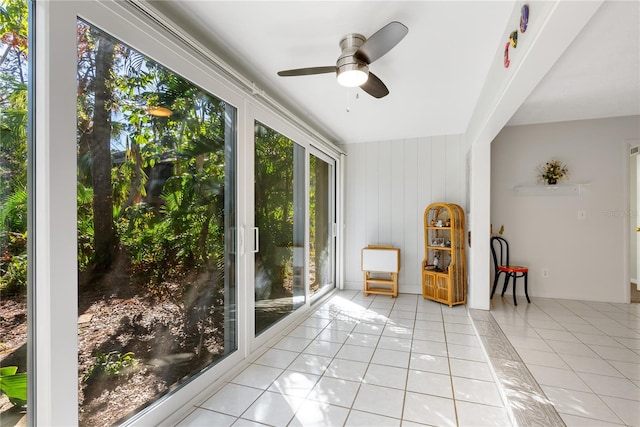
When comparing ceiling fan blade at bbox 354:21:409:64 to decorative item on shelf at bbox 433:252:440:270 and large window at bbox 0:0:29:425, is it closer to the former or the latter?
large window at bbox 0:0:29:425

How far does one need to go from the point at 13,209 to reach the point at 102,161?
0.40 m

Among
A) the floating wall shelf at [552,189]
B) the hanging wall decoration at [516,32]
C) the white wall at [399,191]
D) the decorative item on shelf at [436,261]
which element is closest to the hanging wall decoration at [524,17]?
the hanging wall decoration at [516,32]

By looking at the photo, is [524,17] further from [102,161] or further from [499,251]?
[499,251]

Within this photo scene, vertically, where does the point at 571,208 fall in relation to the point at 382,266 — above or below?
above

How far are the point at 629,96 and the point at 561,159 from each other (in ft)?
3.25

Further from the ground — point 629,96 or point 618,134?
point 629,96

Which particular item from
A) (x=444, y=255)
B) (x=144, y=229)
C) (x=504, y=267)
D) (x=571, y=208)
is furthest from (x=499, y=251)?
(x=144, y=229)

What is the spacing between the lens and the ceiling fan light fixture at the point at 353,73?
1933 millimetres

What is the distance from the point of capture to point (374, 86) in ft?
7.35

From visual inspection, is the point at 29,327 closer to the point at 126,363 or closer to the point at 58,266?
the point at 58,266

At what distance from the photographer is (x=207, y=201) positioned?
82.7 inches

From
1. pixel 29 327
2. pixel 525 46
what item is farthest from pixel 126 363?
pixel 525 46

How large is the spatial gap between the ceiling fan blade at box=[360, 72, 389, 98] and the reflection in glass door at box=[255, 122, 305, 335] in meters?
1.03

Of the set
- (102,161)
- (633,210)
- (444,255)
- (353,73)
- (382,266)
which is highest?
(353,73)
